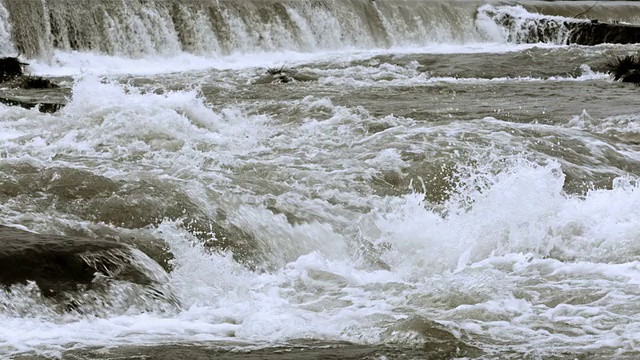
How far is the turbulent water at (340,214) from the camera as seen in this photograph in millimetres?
4961

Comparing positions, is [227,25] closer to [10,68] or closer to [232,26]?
[232,26]

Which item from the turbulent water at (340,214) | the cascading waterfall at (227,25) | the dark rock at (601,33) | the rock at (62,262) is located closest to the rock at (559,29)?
the dark rock at (601,33)

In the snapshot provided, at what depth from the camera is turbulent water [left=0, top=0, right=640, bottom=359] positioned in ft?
16.3

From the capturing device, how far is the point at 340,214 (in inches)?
299

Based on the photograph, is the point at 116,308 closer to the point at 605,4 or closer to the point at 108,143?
the point at 108,143

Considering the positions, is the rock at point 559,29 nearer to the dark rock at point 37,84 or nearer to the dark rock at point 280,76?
the dark rock at point 280,76

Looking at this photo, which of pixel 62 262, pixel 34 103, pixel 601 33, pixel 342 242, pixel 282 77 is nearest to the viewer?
pixel 62 262

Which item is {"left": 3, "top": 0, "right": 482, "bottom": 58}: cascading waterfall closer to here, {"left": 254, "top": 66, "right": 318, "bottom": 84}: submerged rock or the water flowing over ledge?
the water flowing over ledge

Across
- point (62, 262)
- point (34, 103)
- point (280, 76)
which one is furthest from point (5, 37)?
point (62, 262)

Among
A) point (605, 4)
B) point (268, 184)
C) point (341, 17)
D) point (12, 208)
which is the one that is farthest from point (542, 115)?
point (605, 4)

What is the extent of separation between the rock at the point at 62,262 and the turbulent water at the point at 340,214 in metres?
0.09

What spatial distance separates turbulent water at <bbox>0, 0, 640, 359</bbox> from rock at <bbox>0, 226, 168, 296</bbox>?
0.09 m

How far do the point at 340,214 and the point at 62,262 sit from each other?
2.79m

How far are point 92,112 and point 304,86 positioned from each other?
498cm
